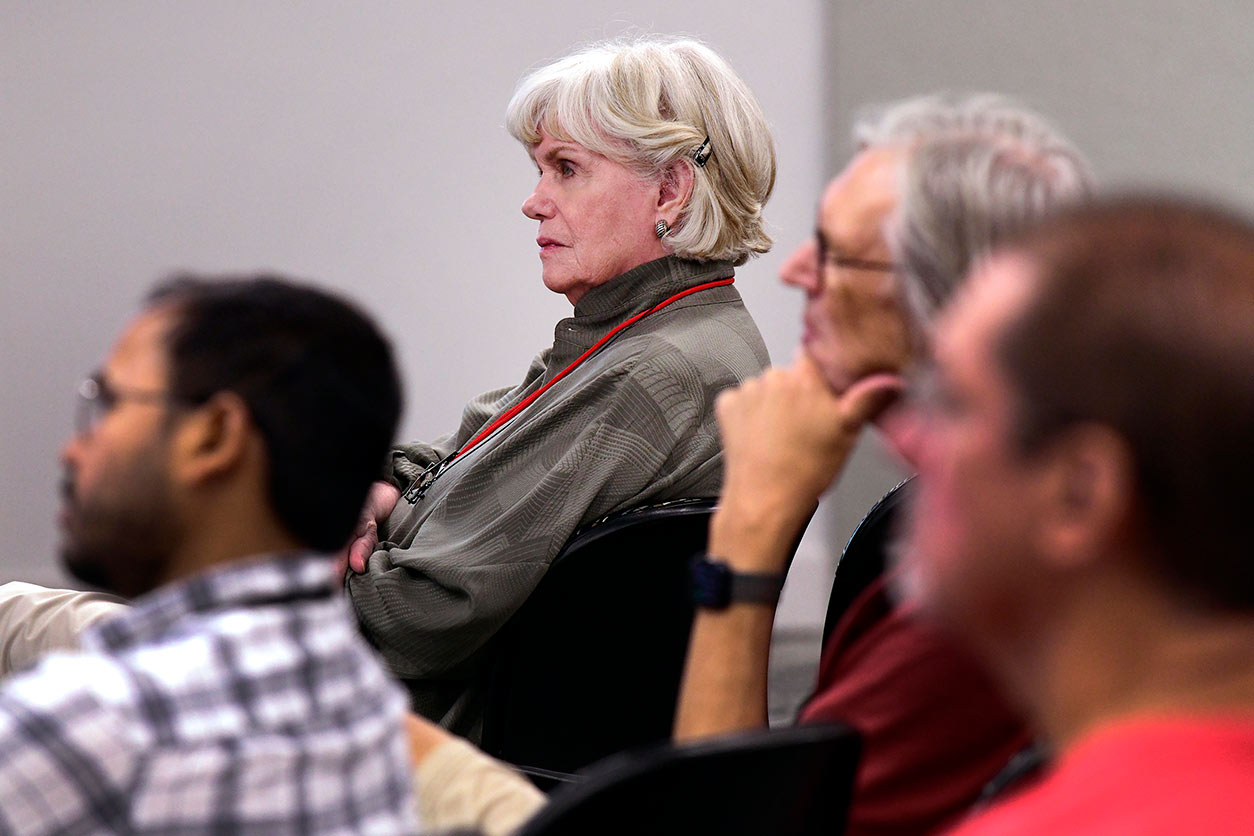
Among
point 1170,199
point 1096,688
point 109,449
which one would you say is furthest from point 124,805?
point 1170,199

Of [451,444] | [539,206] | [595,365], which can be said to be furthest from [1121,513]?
[451,444]

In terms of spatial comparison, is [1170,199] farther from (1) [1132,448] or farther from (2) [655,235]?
(2) [655,235]

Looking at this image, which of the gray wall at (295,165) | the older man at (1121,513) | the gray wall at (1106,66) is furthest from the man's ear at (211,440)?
the gray wall at (295,165)

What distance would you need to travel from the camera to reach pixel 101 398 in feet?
3.07

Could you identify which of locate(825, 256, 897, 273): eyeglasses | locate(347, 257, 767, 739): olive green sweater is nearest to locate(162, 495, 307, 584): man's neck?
locate(825, 256, 897, 273): eyeglasses

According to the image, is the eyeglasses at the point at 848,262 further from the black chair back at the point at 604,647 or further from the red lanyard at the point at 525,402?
the red lanyard at the point at 525,402

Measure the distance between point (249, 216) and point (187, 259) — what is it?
0.24 metres

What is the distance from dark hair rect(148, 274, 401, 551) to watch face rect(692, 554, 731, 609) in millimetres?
385

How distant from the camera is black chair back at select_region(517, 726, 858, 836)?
0.84 m

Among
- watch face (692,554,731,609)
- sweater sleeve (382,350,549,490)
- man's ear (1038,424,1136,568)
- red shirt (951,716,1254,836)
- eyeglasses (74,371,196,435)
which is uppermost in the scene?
man's ear (1038,424,1136,568)

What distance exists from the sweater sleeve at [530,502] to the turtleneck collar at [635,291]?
0.22 m

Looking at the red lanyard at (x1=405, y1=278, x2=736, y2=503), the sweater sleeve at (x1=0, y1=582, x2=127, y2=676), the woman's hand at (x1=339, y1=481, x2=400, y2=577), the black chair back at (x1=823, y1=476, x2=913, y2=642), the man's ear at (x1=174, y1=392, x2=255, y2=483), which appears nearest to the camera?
the man's ear at (x1=174, y1=392, x2=255, y2=483)

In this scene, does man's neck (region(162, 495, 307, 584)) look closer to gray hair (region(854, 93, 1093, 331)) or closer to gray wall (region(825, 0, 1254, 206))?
gray hair (region(854, 93, 1093, 331))

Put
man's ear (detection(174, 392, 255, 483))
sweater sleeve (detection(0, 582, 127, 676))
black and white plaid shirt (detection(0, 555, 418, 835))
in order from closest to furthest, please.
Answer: black and white plaid shirt (detection(0, 555, 418, 835))
man's ear (detection(174, 392, 255, 483))
sweater sleeve (detection(0, 582, 127, 676))
